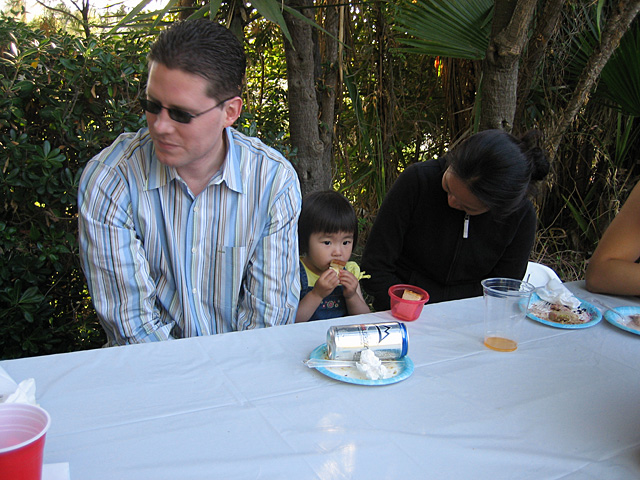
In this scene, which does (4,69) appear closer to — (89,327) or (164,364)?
(89,327)

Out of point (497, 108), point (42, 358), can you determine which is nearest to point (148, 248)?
point (42, 358)

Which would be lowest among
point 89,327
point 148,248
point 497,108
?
point 89,327

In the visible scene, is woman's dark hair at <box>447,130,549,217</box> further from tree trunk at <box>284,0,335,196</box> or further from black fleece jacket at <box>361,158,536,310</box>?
tree trunk at <box>284,0,335,196</box>

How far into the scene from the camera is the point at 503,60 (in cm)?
282

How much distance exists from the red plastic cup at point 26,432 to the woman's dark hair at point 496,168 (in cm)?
156

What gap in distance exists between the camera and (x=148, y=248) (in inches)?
69.9

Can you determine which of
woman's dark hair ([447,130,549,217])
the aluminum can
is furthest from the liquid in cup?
woman's dark hair ([447,130,549,217])

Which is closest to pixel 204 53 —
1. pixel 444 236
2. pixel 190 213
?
pixel 190 213

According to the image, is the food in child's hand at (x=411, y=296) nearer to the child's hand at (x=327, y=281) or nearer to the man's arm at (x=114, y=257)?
the child's hand at (x=327, y=281)

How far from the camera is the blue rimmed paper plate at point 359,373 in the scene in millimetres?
1203

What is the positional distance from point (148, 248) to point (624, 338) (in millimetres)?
1506

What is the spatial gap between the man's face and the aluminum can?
76 centimetres

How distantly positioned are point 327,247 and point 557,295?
915mm

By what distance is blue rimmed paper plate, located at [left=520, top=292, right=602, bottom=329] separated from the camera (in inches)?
63.7
